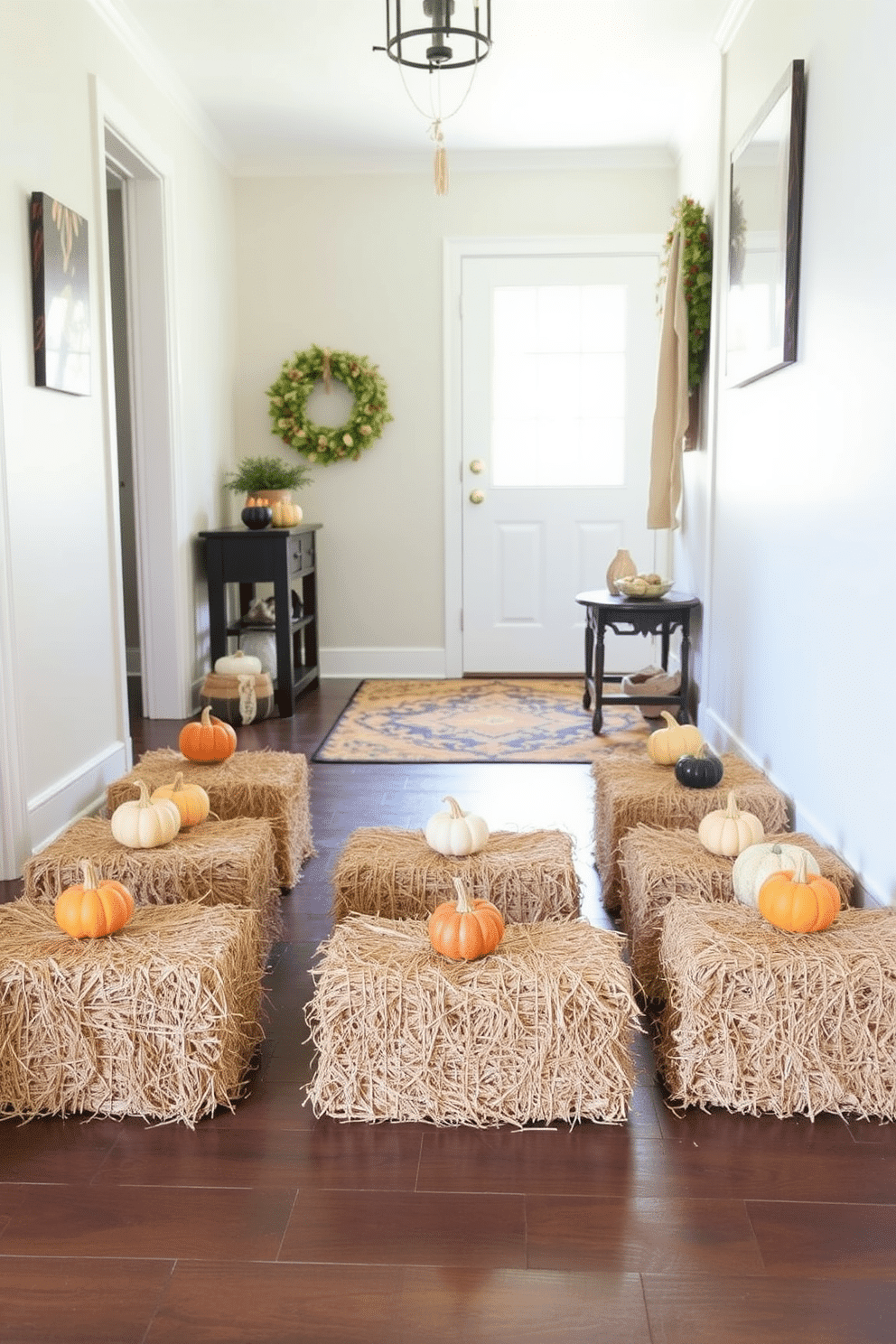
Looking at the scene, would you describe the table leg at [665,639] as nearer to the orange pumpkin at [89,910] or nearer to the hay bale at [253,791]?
the hay bale at [253,791]

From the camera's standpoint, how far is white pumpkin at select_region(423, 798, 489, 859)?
252 cm

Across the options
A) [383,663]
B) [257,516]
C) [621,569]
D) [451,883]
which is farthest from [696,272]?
[451,883]

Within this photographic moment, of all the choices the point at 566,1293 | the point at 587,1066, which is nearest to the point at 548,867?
the point at 587,1066

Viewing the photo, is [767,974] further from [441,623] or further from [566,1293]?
[441,623]

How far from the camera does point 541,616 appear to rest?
654cm

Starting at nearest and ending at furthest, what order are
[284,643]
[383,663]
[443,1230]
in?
[443,1230]
[284,643]
[383,663]

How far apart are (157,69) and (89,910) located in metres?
3.91

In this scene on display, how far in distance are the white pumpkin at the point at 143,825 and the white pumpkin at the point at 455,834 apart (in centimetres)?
59

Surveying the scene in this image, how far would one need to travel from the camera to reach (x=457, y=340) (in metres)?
6.34

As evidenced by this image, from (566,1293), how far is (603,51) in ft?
15.2

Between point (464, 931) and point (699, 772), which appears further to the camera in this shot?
point (699, 772)

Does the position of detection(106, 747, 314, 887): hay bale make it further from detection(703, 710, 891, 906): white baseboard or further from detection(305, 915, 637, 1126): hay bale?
detection(703, 710, 891, 906): white baseboard

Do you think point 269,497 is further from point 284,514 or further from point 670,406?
point 670,406

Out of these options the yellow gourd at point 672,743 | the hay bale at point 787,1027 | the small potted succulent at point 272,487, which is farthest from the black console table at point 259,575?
the hay bale at point 787,1027
